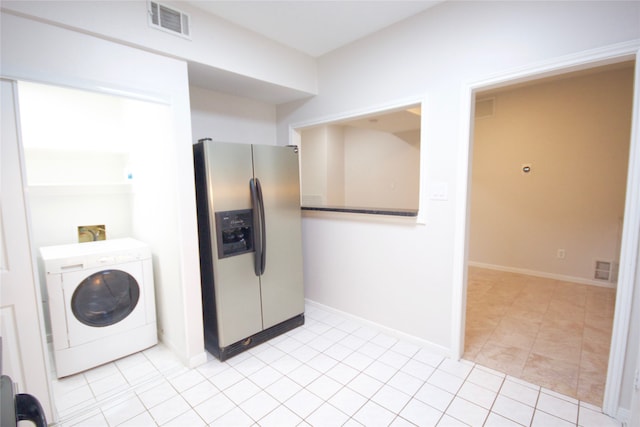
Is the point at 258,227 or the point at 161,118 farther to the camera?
the point at 258,227

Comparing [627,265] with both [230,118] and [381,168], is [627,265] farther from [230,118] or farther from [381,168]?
[381,168]

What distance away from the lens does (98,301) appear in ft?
7.36

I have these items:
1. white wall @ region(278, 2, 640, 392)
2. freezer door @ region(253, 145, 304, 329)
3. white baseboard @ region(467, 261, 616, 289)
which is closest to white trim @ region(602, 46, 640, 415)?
white wall @ region(278, 2, 640, 392)

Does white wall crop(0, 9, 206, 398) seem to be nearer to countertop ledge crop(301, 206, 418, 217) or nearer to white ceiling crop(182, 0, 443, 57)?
white ceiling crop(182, 0, 443, 57)

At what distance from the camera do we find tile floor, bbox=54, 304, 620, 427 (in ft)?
5.69

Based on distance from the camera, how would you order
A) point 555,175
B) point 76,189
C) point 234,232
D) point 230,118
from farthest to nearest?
point 555,175, point 230,118, point 76,189, point 234,232

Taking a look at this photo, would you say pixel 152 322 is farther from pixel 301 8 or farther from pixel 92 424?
pixel 301 8

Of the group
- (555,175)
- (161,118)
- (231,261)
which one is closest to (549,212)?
(555,175)

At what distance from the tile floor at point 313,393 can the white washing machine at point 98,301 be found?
142 mm

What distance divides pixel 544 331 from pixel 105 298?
150 inches

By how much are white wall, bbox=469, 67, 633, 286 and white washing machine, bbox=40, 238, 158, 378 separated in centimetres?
455

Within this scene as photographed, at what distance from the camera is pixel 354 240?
9.43 ft

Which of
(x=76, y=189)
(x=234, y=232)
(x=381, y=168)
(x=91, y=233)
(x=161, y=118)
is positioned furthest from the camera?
(x=381, y=168)

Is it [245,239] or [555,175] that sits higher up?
[555,175]
